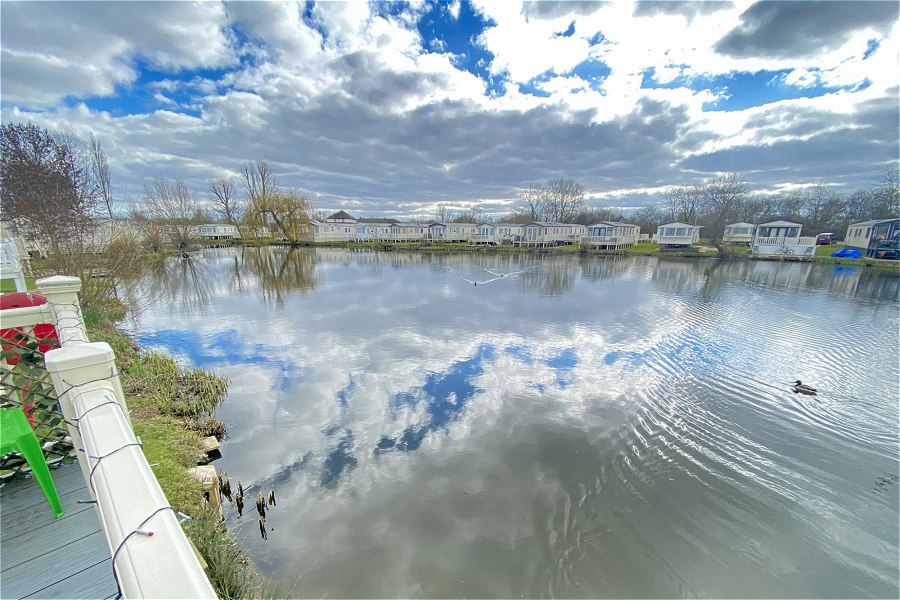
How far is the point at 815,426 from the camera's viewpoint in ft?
21.8

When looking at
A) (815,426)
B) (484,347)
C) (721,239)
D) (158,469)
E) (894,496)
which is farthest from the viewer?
(721,239)

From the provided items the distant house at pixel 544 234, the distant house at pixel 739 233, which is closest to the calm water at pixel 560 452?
the distant house at pixel 544 234

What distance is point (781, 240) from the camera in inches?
1681

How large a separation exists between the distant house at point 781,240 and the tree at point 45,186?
5637 centimetres

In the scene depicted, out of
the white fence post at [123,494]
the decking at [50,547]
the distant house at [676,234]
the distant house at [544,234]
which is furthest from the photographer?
the distant house at [544,234]

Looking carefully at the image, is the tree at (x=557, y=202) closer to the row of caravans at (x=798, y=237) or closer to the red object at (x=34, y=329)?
the row of caravans at (x=798, y=237)

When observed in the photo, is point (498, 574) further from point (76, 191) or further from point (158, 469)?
point (76, 191)

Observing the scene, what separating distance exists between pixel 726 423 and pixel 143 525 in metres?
8.73

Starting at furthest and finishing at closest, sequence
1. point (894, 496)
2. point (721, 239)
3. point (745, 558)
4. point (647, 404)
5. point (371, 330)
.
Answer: point (721, 239), point (371, 330), point (647, 404), point (894, 496), point (745, 558)

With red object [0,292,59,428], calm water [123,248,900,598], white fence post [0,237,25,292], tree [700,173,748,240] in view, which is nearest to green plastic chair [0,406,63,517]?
red object [0,292,59,428]

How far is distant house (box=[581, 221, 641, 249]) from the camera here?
4922cm

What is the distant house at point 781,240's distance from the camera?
39456 mm

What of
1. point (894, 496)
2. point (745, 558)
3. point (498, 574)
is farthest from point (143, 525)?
point (894, 496)

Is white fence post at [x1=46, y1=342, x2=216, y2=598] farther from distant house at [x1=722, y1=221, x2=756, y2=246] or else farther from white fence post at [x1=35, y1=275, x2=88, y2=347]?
distant house at [x1=722, y1=221, x2=756, y2=246]
